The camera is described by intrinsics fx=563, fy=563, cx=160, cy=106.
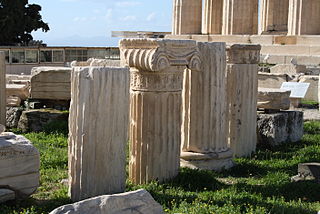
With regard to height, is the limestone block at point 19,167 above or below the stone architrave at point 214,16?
below

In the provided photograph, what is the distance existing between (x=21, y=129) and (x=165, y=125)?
521cm

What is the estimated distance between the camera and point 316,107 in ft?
50.8

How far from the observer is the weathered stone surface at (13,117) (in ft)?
39.5

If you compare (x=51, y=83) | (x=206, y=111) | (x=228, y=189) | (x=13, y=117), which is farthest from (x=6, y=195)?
(x=51, y=83)

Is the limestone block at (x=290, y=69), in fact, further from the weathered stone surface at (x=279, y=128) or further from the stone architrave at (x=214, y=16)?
the stone architrave at (x=214, y=16)

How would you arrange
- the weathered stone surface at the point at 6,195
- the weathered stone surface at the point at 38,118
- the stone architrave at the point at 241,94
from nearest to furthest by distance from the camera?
the weathered stone surface at the point at 6,195
the stone architrave at the point at 241,94
the weathered stone surface at the point at 38,118

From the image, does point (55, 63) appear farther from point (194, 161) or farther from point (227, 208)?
point (227, 208)

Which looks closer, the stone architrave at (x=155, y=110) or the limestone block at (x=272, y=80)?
the stone architrave at (x=155, y=110)

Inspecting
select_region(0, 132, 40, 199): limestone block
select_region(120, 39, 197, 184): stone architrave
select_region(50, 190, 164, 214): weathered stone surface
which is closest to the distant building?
select_region(120, 39, 197, 184): stone architrave

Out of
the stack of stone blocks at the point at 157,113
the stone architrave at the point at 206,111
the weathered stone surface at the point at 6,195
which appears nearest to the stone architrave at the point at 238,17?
the stack of stone blocks at the point at 157,113

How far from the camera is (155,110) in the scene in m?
7.31

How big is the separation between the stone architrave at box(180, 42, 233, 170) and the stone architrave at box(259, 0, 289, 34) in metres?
23.9

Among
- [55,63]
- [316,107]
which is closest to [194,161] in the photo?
[316,107]

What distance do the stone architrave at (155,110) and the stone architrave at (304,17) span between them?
17924 millimetres
